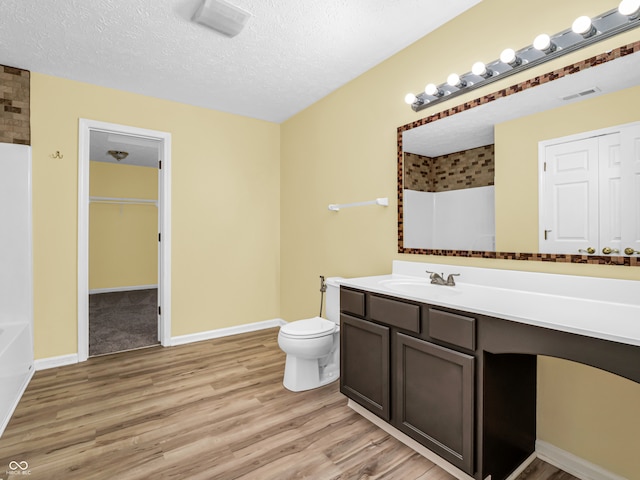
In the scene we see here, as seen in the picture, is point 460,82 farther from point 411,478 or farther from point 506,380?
point 411,478

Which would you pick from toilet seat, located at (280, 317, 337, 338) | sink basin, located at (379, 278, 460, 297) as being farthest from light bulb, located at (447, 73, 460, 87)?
toilet seat, located at (280, 317, 337, 338)

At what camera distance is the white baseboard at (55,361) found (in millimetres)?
2809

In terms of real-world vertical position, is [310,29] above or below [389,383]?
above

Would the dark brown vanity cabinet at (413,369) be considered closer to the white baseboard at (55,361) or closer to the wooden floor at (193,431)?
the wooden floor at (193,431)

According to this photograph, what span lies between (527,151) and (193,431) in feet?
7.94

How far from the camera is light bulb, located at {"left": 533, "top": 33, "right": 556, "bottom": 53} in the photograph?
1586 millimetres

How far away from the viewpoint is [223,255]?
3.72 metres

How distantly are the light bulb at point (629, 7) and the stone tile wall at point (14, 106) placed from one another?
12.8 ft

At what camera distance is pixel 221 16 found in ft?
6.61

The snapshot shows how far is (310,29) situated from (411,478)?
2630 millimetres

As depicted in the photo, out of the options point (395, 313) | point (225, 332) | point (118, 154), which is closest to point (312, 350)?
point (395, 313)

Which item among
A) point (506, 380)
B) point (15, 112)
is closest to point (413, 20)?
point (506, 380)

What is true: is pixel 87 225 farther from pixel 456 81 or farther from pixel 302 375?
pixel 456 81

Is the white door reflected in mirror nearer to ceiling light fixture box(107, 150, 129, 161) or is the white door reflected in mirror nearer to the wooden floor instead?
the wooden floor
